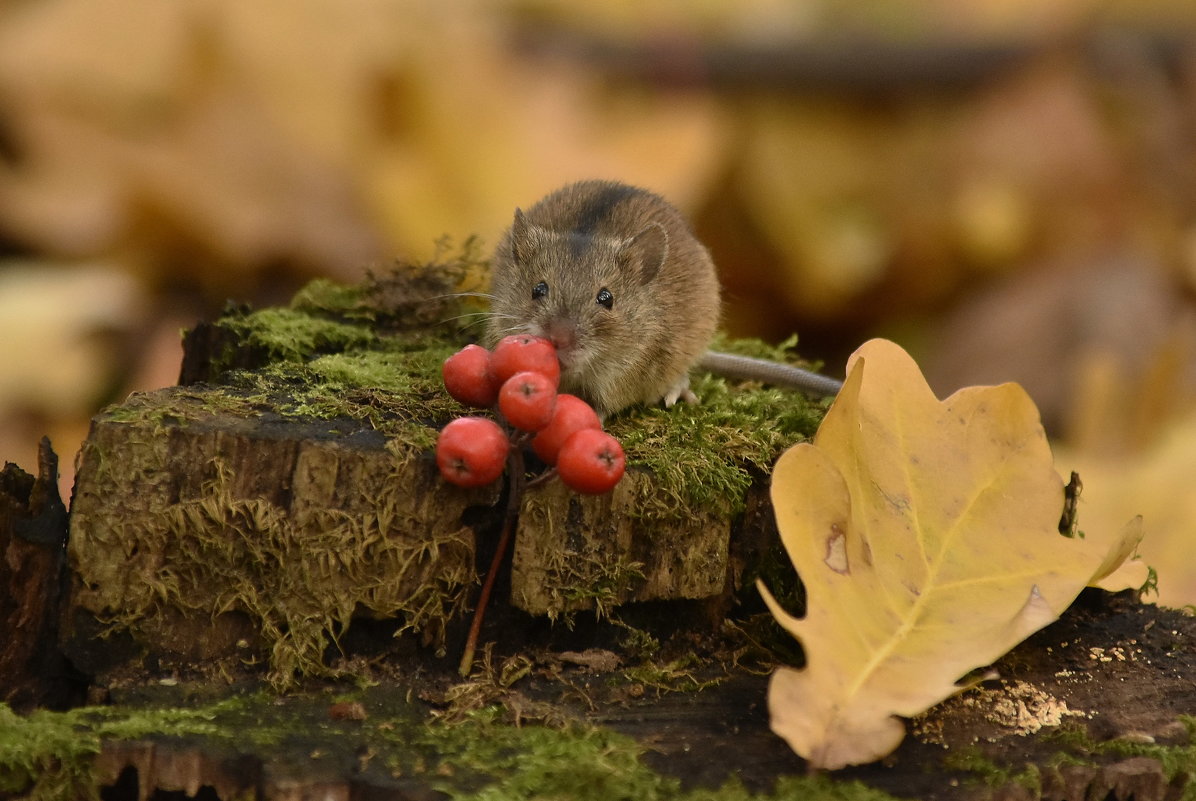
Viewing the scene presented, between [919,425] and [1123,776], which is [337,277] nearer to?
[919,425]

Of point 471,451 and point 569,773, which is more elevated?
point 471,451

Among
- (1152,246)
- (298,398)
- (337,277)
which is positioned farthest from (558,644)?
(1152,246)

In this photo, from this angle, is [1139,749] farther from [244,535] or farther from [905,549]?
[244,535]

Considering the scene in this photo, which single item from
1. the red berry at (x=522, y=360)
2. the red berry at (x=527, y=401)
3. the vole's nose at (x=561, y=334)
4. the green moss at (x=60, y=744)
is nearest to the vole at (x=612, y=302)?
the vole's nose at (x=561, y=334)

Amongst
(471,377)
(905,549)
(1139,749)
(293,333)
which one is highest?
(293,333)

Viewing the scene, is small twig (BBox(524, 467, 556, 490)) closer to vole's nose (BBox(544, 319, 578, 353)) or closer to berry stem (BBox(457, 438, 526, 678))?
berry stem (BBox(457, 438, 526, 678))

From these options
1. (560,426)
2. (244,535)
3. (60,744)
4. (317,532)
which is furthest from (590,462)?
(60,744)
